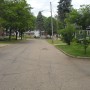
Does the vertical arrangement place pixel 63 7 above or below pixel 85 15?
above

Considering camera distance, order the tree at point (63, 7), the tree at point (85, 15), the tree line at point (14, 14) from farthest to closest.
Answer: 1. the tree at point (63, 7)
2. the tree line at point (14, 14)
3. the tree at point (85, 15)

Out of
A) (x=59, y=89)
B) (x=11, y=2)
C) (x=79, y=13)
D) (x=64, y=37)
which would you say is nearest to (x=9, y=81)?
(x=59, y=89)

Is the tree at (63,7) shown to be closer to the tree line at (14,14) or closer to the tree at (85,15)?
the tree line at (14,14)

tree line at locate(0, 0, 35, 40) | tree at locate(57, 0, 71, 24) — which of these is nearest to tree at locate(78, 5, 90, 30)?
tree line at locate(0, 0, 35, 40)

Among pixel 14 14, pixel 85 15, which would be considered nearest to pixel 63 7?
pixel 14 14

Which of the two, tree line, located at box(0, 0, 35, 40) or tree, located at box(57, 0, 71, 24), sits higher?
tree, located at box(57, 0, 71, 24)

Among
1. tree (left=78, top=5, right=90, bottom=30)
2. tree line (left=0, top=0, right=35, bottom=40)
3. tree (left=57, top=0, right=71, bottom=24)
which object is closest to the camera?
tree (left=78, top=5, right=90, bottom=30)

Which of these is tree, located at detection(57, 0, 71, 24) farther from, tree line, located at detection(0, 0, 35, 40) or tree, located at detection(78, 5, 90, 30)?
tree, located at detection(78, 5, 90, 30)

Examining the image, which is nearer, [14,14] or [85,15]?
[85,15]

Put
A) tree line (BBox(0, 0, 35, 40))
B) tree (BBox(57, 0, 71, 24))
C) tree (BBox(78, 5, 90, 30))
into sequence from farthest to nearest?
tree (BBox(57, 0, 71, 24)) → tree line (BBox(0, 0, 35, 40)) → tree (BBox(78, 5, 90, 30))

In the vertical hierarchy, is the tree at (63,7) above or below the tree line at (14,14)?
above

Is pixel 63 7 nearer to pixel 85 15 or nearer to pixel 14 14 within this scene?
pixel 14 14

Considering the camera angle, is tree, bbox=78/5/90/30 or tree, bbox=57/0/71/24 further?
tree, bbox=57/0/71/24

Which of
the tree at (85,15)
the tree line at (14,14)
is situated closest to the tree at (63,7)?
the tree line at (14,14)
